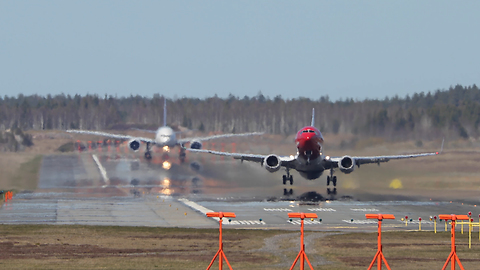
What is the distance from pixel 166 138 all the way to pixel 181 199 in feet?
106

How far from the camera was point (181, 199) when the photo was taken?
152 feet

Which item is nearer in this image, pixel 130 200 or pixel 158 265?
pixel 158 265

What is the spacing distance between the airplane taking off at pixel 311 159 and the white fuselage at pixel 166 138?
24719 mm

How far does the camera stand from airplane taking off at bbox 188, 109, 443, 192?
4969 cm

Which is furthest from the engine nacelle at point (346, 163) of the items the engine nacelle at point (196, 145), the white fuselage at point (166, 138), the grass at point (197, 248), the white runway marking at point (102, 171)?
the white fuselage at point (166, 138)

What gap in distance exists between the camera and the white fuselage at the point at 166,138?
7788 centimetres

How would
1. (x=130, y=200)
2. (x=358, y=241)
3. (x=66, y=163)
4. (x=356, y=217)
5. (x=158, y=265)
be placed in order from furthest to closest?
(x=66, y=163), (x=130, y=200), (x=356, y=217), (x=358, y=241), (x=158, y=265)

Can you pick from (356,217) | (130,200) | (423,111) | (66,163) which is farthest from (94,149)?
(356,217)

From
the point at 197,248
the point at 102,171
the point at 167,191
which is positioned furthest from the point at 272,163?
the point at 197,248

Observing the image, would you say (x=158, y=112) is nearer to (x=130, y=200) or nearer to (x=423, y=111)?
(x=423, y=111)

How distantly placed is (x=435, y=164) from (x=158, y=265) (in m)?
42.0

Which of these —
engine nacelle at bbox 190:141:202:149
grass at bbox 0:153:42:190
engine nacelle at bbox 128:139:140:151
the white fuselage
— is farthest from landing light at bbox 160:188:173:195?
engine nacelle at bbox 190:141:202:149

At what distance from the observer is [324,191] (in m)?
52.3

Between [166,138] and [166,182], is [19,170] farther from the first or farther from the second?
[166,138]
